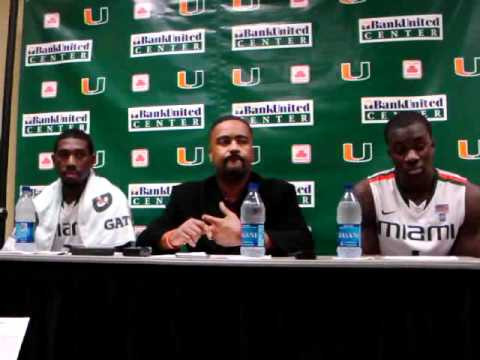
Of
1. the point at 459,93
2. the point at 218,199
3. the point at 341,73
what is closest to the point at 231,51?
the point at 341,73

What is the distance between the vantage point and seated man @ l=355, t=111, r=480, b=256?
2484 mm

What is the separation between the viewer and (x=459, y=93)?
2904mm

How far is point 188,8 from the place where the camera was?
3.25 m

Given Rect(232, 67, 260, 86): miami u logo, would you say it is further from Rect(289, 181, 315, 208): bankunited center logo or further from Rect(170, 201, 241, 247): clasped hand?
Rect(170, 201, 241, 247): clasped hand

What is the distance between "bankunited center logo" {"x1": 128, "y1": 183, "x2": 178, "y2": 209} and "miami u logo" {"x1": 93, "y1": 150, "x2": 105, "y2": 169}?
229 millimetres

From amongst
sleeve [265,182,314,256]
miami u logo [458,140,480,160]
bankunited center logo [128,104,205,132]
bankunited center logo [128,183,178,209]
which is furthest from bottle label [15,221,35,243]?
miami u logo [458,140,480,160]

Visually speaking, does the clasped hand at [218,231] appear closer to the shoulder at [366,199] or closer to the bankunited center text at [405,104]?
the shoulder at [366,199]

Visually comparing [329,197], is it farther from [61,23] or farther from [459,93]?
[61,23]

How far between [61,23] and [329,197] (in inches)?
81.7

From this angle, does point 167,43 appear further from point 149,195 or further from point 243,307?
point 243,307

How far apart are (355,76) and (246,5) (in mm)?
797

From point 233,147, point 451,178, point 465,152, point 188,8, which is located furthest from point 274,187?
point 188,8

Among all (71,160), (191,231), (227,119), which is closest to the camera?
(191,231)

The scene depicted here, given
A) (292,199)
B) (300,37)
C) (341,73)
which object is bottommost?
(292,199)
